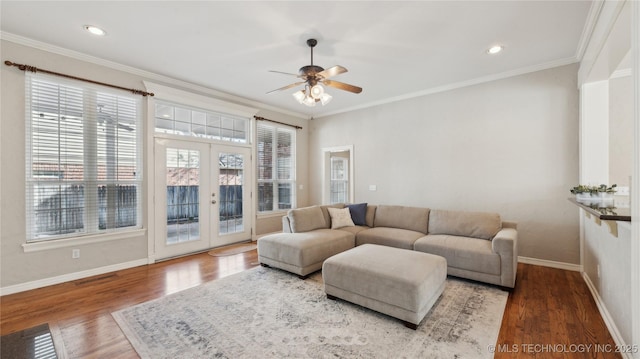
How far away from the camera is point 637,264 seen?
1.47 meters

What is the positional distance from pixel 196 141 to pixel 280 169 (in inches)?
79.6

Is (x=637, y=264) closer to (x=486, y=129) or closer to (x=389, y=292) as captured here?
(x=389, y=292)

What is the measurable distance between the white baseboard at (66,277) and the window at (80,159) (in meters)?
0.51

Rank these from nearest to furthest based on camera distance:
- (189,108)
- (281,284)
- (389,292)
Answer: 1. (389,292)
2. (281,284)
3. (189,108)

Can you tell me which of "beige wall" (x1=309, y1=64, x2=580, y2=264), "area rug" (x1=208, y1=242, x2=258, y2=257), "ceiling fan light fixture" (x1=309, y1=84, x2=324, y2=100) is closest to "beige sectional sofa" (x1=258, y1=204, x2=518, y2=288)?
"beige wall" (x1=309, y1=64, x2=580, y2=264)

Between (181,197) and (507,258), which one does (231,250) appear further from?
(507,258)

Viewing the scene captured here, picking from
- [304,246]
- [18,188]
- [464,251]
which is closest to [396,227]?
[464,251]

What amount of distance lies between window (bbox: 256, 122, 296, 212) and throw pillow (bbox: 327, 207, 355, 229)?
1.80m

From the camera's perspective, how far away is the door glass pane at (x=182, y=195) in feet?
14.0

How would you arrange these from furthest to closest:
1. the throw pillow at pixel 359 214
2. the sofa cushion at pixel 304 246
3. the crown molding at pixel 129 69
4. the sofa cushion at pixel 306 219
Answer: the throw pillow at pixel 359 214 < the sofa cushion at pixel 306 219 < the sofa cushion at pixel 304 246 < the crown molding at pixel 129 69

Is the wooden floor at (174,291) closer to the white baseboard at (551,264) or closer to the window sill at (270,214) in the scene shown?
the white baseboard at (551,264)

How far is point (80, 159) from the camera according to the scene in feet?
11.2

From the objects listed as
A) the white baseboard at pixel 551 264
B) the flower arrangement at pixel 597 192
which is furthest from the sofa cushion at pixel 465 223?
the flower arrangement at pixel 597 192

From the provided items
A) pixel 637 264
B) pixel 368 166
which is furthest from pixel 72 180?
pixel 637 264
